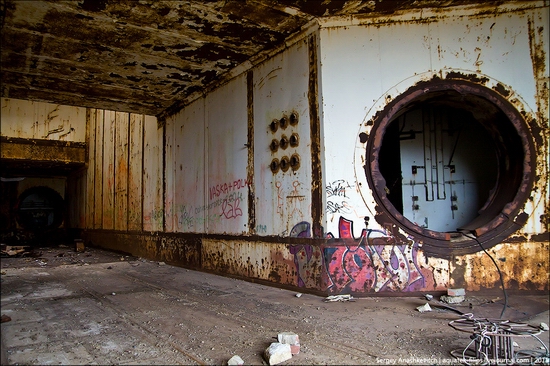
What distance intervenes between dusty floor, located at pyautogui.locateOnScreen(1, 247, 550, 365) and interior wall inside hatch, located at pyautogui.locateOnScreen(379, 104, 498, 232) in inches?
73.8

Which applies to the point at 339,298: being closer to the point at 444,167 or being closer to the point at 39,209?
the point at 444,167

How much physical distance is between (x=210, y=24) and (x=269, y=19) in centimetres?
80

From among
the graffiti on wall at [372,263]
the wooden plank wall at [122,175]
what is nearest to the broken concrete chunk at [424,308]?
the graffiti on wall at [372,263]

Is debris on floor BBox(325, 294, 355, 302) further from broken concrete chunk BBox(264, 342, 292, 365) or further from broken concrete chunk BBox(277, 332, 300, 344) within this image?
broken concrete chunk BBox(264, 342, 292, 365)

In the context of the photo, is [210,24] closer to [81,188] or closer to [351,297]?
[351,297]

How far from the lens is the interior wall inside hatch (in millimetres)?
6152

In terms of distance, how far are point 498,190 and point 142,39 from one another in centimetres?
538

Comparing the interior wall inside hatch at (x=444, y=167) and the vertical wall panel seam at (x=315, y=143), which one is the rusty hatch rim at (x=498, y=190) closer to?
the vertical wall panel seam at (x=315, y=143)

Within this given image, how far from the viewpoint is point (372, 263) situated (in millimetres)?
4875

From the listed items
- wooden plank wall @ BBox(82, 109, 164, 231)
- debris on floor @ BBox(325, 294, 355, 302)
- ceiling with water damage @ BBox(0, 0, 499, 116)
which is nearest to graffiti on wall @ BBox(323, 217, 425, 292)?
debris on floor @ BBox(325, 294, 355, 302)

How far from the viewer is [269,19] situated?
5066 millimetres

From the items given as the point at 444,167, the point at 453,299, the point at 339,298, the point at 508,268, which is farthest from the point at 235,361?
the point at 444,167

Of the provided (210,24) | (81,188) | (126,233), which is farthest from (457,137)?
(81,188)

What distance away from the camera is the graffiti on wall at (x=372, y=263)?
15.9ft
